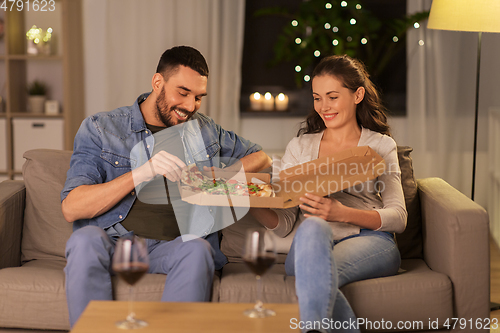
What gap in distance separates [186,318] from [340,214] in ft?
2.23

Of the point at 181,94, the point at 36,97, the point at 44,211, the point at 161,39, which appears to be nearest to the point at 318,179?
the point at 181,94

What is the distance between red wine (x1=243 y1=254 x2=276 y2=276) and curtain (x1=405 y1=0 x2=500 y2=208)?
9.62ft

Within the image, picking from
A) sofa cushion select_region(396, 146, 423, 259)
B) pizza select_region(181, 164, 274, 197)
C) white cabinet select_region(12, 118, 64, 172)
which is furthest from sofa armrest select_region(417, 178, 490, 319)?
white cabinet select_region(12, 118, 64, 172)

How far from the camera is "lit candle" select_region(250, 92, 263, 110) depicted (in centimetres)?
383

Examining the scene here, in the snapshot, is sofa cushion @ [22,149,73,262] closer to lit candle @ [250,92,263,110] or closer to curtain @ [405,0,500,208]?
lit candle @ [250,92,263,110]

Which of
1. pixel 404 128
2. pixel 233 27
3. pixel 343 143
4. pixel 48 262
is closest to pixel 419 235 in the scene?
pixel 343 143

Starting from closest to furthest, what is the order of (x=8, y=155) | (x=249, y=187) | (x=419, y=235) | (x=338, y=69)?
1. (x=249, y=187)
2. (x=338, y=69)
3. (x=419, y=235)
4. (x=8, y=155)

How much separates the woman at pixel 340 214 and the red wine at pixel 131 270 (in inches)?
17.7

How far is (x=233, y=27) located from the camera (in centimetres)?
377

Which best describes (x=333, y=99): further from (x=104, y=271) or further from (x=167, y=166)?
(x=104, y=271)

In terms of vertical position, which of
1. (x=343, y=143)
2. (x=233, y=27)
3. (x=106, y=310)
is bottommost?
(x=106, y=310)

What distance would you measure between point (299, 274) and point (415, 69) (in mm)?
2837

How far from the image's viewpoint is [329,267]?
4.41 feet

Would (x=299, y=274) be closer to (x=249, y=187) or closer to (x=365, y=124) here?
(x=249, y=187)
